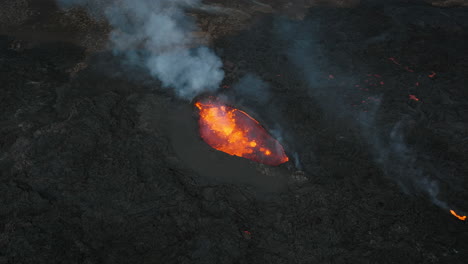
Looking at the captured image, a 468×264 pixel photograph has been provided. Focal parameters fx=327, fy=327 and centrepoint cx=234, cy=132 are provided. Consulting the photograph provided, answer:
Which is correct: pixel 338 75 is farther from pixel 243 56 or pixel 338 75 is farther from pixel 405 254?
pixel 405 254

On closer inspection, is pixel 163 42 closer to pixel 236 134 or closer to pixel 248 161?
pixel 236 134

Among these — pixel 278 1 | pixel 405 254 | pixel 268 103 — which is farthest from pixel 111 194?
pixel 278 1

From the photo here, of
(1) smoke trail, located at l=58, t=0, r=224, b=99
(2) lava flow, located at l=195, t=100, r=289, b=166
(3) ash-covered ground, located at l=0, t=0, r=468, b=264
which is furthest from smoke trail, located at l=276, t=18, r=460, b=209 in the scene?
(1) smoke trail, located at l=58, t=0, r=224, b=99

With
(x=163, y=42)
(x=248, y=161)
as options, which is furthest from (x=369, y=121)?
(x=163, y=42)

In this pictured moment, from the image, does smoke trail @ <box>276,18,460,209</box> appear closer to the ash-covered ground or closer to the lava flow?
the ash-covered ground

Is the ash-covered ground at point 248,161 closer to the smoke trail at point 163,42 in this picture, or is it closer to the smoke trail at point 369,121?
the smoke trail at point 369,121

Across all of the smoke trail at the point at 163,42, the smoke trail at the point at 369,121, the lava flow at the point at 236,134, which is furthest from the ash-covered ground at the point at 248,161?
the smoke trail at the point at 163,42
